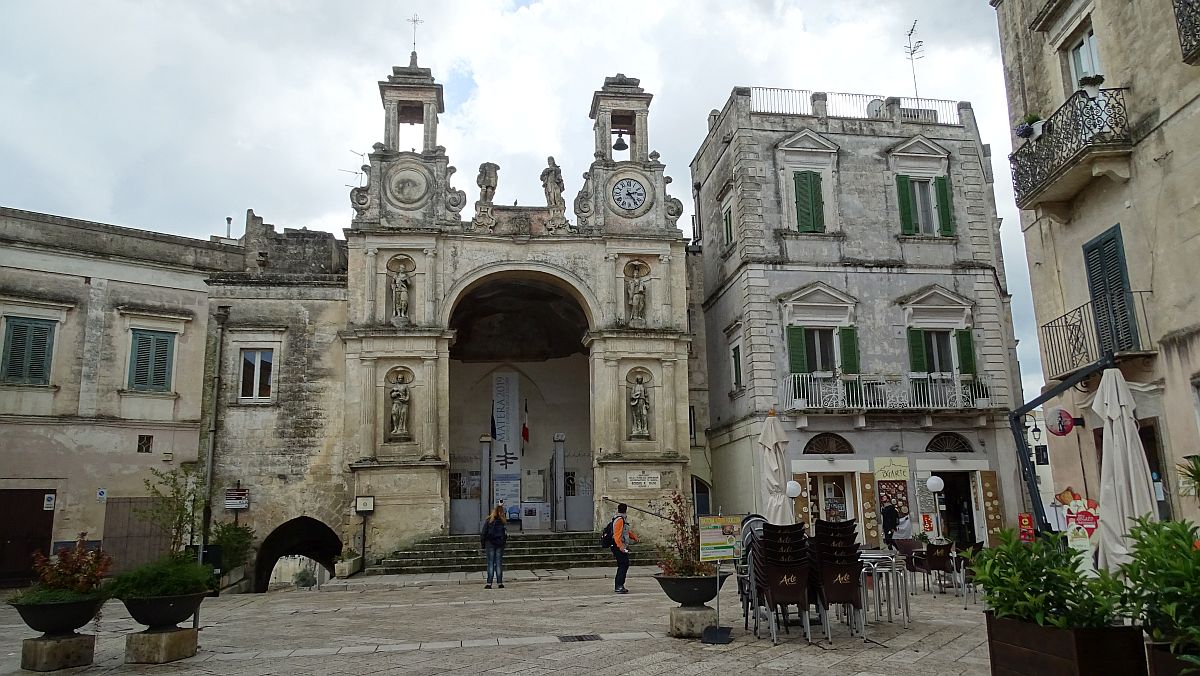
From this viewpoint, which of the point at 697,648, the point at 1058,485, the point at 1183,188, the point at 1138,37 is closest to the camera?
the point at 697,648

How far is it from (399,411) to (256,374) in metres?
4.16

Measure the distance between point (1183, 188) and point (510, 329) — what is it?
20991mm

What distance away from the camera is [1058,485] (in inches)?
515

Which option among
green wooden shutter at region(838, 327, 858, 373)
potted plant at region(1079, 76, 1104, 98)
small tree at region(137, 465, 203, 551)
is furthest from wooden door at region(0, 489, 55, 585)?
potted plant at region(1079, 76, 1104, 98)

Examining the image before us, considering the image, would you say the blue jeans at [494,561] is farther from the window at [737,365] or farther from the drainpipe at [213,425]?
the window at [737,365]

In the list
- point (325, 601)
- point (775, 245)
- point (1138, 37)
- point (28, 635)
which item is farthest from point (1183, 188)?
point (28, 635)

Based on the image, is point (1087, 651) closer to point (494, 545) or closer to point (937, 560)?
point (937, 560)

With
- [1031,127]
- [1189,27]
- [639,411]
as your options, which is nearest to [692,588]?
[1189,27]

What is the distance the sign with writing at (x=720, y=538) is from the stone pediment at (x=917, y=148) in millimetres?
17199

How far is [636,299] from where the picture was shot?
23359mm

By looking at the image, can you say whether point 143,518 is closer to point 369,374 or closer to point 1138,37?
point 369,374

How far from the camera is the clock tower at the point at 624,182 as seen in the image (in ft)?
78.1

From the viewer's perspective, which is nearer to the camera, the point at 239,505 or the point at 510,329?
the point at 239,505

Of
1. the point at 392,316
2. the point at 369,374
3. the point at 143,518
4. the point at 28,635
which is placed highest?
the point at 392,316
